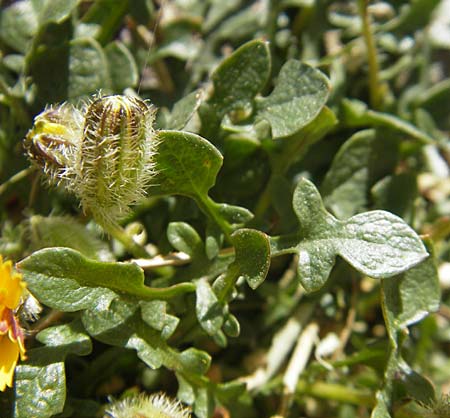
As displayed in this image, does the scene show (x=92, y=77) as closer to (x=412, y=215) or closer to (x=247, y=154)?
(x=247, y=154)

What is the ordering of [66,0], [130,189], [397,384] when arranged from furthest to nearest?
1. [66,0]
2. [397,384]
3. [130,189]

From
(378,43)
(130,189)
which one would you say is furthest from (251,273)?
(378,43)

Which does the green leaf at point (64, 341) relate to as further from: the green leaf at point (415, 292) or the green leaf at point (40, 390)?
the green leaf at point (415, 292)

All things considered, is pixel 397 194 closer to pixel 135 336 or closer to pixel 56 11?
pixel 135 336

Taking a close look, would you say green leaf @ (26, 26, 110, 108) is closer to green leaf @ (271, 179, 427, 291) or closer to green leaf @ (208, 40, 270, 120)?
green leaf @ (208, 40, 270, 120)

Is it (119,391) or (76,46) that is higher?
(76,46)

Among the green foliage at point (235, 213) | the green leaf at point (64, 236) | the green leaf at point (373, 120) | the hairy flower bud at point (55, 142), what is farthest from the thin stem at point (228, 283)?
the green leaf at point (373, 120)

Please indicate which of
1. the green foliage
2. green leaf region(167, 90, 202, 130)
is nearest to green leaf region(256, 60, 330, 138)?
the green foliage
